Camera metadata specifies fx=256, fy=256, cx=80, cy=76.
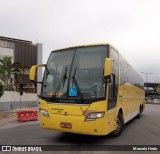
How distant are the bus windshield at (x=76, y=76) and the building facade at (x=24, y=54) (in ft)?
131

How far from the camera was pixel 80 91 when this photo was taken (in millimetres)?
8180

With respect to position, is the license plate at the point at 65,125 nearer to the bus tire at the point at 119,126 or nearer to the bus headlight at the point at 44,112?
the bus headlight at the point at 44,112

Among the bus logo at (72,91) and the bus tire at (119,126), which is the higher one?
the bus logo at (72,91)

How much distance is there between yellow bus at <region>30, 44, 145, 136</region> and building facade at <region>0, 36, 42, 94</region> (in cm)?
4003

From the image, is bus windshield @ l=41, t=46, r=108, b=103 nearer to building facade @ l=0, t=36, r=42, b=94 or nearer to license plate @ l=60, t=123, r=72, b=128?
license plate @ l=60, t=123, r=72, b=128

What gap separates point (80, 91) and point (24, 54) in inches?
1988

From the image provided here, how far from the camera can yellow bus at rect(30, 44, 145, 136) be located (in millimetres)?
7953

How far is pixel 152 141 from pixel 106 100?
261cm

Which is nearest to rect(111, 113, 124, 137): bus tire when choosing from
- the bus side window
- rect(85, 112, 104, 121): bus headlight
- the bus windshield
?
the bus side window

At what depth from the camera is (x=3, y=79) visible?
41.5 metres

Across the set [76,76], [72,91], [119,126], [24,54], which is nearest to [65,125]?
[72,91]

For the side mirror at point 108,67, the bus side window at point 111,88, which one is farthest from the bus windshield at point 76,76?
the side mirror at point 108,67

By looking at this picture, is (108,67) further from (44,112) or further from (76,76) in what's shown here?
(44,112)

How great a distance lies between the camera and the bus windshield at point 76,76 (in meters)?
→ 8.17
